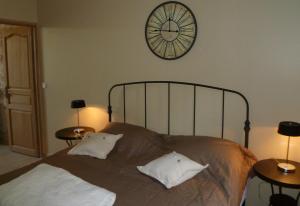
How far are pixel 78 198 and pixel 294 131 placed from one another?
161 centimetres

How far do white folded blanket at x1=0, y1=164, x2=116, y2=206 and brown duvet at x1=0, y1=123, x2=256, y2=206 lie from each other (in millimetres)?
161

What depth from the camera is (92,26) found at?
332 centimetres

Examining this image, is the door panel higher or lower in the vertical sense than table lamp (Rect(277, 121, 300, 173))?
higher

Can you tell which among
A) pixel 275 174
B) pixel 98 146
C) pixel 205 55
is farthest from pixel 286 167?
pixel 98 146

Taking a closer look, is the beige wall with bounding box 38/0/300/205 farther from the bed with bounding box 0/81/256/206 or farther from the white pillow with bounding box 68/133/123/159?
the white pillow with bounding box 68/133/123/159

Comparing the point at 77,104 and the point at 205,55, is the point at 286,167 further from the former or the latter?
the point at 77,104

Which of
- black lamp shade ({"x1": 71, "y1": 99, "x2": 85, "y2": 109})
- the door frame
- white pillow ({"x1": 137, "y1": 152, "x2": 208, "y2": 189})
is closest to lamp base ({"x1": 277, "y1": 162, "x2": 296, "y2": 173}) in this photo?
white pillow ({"x1": 137, "y1": 152, "x2": 208, "y2": 189})

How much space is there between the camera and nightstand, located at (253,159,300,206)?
1979mm

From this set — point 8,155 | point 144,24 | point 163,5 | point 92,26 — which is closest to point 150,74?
point 144,24

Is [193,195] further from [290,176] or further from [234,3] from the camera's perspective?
[234,3]

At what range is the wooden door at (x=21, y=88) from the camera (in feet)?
13.2

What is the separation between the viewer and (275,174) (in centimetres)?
209

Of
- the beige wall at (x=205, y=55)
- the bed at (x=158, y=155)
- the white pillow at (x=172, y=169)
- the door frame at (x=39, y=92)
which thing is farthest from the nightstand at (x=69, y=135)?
the white pillow at (x=172, y=169)

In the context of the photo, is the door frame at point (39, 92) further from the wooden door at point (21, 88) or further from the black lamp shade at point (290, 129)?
the black lamp shade at point (290, 129)
